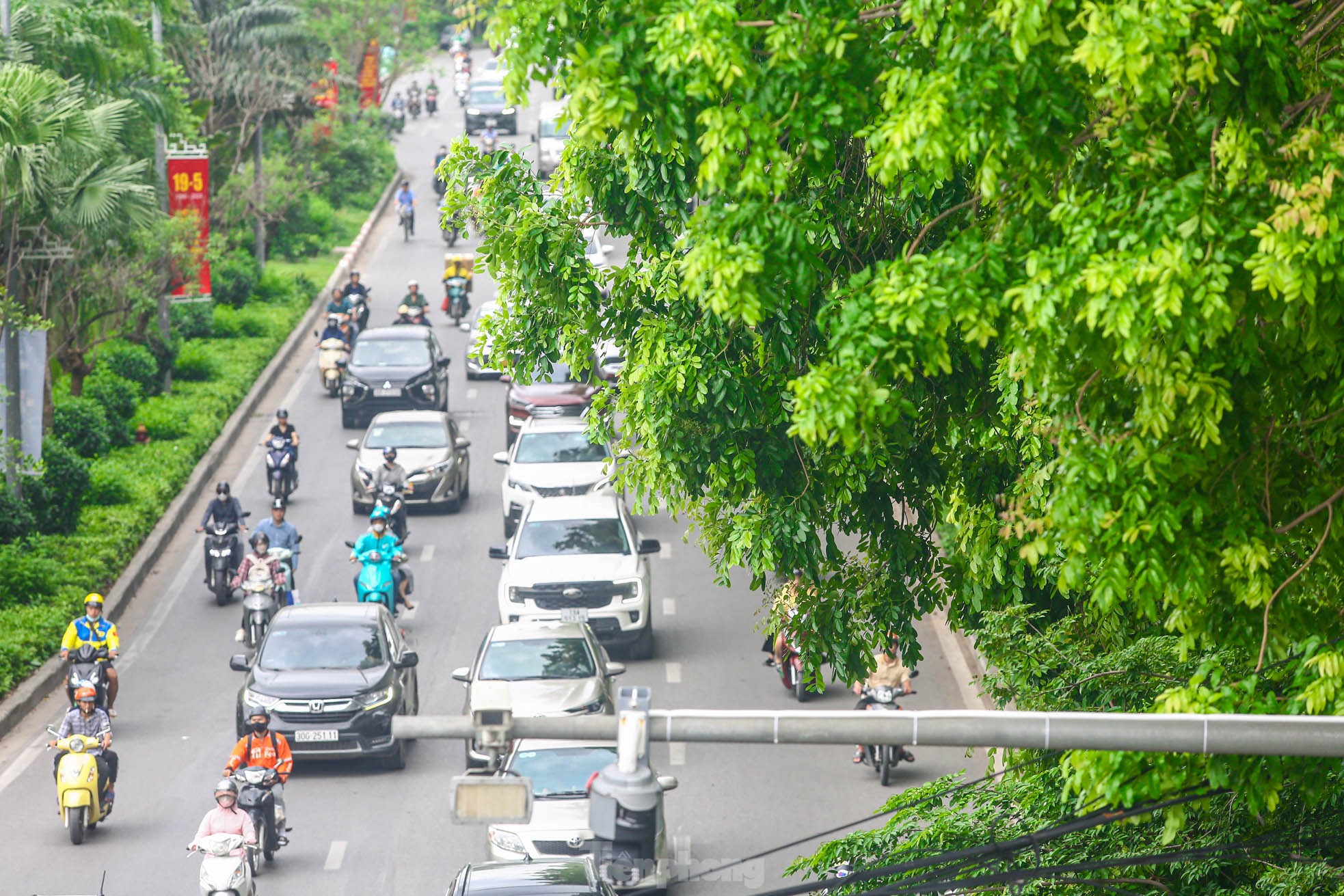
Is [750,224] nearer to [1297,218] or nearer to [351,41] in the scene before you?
[1297,218]

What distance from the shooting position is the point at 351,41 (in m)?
63.7

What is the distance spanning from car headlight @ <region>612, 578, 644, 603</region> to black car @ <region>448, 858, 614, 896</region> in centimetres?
1043

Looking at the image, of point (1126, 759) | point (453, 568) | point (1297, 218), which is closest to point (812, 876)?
point (1126, 759)

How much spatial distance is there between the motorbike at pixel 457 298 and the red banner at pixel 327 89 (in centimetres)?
729

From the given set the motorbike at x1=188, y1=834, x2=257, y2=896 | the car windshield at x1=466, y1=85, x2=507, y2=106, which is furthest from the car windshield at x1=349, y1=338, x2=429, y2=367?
the car windshield at x1=466, y1=85, x2=507, y2=106

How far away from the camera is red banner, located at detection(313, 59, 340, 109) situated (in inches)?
2116

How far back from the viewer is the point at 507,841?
51.9 feet

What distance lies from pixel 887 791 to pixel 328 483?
16.1 meters

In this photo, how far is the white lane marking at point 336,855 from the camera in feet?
55.8

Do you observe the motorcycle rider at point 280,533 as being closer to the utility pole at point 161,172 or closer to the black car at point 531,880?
the black car at point 531,880

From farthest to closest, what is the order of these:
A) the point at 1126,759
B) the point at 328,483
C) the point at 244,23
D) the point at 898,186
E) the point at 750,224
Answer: the point at 244,23
the point at 328,483
the point at 898,186
the point at 750,224
the point at 1126,759

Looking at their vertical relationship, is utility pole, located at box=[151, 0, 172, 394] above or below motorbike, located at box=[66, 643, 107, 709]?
above

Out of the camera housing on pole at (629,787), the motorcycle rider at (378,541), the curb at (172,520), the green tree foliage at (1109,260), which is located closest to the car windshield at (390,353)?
the curb at (172,520)

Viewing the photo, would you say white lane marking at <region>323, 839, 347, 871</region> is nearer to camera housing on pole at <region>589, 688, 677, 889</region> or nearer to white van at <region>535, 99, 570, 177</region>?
camera housing on pole at <region>589, 688, 677, 889</region>
